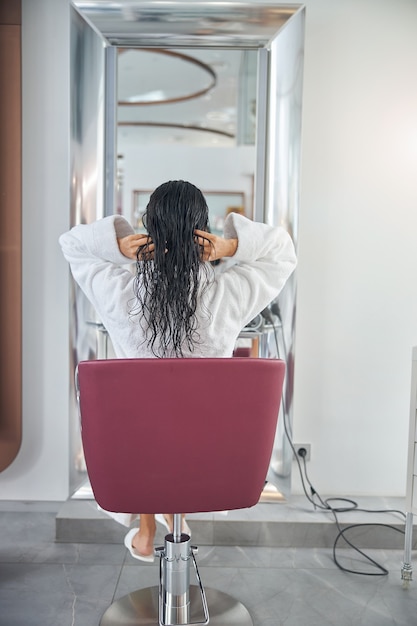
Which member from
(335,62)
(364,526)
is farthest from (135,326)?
(335,62)

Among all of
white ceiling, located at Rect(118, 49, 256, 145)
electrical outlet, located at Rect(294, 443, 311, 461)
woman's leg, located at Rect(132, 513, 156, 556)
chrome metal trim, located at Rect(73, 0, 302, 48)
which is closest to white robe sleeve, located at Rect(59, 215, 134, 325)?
woman's leg, located at Rect(132, 513, 156, 556)

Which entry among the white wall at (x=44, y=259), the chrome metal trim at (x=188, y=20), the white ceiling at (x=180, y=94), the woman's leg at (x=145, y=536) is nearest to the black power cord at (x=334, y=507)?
the woman's leg at (x=145, y=536)

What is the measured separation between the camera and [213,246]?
1.58 meters

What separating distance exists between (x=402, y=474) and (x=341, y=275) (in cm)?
96

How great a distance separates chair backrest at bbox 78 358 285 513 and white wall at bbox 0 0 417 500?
1.23 meters

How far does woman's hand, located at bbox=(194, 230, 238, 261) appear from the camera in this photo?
1552mm

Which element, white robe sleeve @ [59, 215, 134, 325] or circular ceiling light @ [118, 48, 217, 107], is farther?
circular ceiling light @ [118, 48, 217, 107]

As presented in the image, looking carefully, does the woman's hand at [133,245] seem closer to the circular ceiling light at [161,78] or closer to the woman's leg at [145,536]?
the woman's leg at [145,536]

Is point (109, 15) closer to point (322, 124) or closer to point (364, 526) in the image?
point (322, 124)

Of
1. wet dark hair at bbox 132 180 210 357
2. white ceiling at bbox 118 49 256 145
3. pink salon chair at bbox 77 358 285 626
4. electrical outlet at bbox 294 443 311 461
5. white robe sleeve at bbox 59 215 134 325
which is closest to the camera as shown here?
pink salon chair at bbox 77 358 285 626

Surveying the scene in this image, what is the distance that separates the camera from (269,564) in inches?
85.0

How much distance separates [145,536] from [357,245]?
1.52 meters

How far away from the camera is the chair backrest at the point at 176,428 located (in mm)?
1274

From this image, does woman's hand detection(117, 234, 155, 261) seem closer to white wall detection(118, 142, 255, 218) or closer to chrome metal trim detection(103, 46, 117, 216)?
chrome metal trim detection(103, 46, 117, 216)
